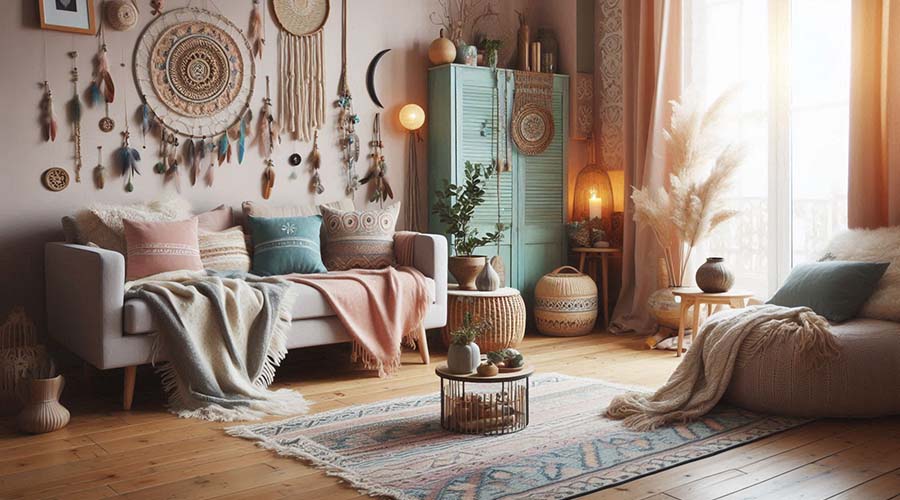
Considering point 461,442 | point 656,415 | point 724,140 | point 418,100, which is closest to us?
point 461,442

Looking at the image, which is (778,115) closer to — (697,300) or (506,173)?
(697,300)

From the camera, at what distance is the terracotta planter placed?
4.84m

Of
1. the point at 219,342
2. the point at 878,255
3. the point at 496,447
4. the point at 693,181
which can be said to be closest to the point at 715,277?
the point at 693,181

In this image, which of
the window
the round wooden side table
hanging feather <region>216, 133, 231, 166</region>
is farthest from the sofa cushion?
the window

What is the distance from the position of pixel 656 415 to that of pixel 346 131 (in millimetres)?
2688

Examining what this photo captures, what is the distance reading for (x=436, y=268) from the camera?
450 centimetres

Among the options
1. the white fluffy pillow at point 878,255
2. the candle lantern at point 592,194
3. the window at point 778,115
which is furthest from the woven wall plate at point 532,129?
the white fluffy pillow at point 878,255

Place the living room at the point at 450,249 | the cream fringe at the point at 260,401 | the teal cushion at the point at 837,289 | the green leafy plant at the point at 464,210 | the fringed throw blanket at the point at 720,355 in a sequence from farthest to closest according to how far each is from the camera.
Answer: the green leafy plant at the point at 464,210
the teal cushion at the point at 837,289
the cream fringe at the point at 260,401
the fringed throw blanket at the point at 720,355
the living room at the point at 450,249

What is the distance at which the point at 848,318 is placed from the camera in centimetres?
354

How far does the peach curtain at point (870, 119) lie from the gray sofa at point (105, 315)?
Answer: 8.82ft

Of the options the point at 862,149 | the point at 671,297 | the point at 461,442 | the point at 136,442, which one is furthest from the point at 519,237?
the point at 136,442

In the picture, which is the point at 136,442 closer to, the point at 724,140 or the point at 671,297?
the point at 671,297

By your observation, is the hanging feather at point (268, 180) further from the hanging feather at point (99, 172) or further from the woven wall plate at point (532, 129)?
the woven wall plate at point (532, 129)

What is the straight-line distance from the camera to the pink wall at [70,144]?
160 inches
